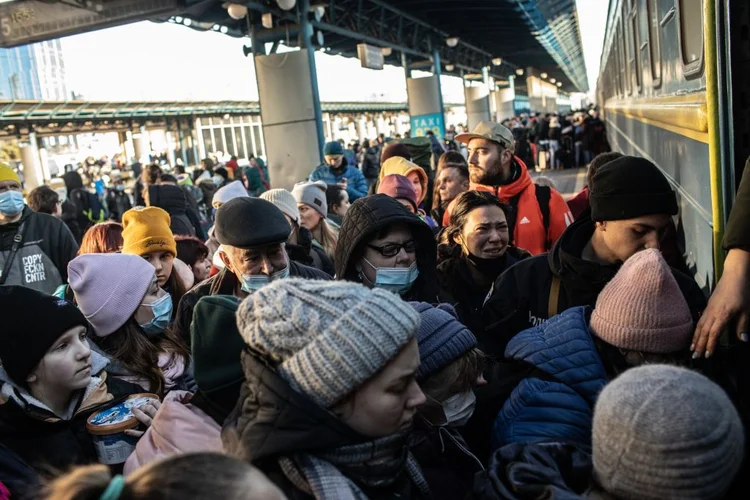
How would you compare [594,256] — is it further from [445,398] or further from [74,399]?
[74,399]

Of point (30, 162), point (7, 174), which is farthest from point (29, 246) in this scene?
point (30, 162)

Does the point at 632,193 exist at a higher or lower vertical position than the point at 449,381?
higher

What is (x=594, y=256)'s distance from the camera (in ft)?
8.98

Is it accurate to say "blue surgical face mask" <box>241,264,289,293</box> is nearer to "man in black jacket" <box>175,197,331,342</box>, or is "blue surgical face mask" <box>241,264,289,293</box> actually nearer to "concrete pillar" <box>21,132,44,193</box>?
"man in black jacket" <box>175,197,331,342</box>

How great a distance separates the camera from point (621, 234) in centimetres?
260

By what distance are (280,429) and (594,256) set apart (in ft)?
5.59

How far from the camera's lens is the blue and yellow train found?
8.05ft

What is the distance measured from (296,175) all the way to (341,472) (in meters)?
11.6

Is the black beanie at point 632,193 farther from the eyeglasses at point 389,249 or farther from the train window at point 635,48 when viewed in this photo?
the train window at point 635,48

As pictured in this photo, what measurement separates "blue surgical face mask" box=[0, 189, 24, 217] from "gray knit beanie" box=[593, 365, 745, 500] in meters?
4.94

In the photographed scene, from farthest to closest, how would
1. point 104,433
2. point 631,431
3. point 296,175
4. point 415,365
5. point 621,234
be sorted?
point 296,175
point 621,234
point 104,433
point 415,365
point 631,431

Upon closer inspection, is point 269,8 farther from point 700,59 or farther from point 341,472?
point 341,472

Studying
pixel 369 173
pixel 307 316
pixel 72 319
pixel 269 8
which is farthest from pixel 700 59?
pixel 369 173

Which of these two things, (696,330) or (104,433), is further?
(104,433)
